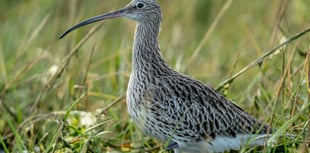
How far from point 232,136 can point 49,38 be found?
17.4 ft

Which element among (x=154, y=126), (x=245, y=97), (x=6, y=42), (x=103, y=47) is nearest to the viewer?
(x=154, y=126)

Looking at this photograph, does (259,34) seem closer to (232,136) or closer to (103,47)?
(103,47)

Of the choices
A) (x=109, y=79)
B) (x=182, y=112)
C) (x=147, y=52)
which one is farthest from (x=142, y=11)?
(x=109, y=79)

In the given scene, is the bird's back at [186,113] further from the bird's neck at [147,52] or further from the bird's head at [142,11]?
the bird's head at [142,11]

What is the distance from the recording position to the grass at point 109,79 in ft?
21.2

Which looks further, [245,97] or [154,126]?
[245,97]

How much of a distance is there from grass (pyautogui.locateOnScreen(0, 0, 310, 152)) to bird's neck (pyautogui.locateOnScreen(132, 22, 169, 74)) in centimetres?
40

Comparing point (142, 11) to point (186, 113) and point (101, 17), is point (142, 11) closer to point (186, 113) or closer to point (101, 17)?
point (101, 17)

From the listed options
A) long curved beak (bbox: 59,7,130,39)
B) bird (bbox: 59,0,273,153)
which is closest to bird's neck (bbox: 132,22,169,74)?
bird (bbox: 59,0,273,153)

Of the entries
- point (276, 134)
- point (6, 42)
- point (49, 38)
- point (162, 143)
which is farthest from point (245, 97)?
point (49, 38)

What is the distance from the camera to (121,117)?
759 centimetres

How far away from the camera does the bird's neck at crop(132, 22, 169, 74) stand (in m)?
6.84

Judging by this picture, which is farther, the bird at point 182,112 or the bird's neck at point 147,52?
the bird's neck at point 147,52

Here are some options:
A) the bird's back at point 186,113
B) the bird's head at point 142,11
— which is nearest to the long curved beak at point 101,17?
the bird's head at point 142,11
